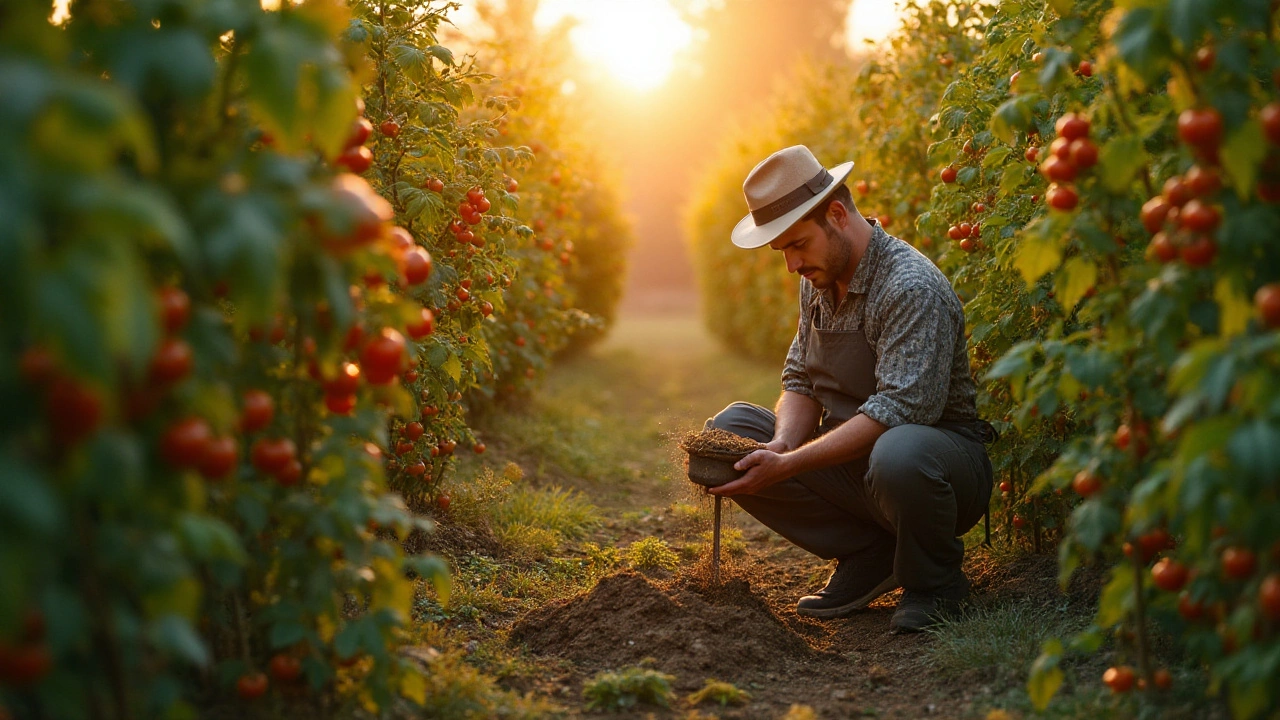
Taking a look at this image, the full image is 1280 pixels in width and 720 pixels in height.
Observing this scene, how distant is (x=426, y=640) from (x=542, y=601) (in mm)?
922

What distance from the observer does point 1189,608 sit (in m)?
2.29

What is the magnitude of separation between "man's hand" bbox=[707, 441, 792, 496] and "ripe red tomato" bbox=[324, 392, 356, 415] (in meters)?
1.68

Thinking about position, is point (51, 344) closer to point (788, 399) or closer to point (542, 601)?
point (542, 601)

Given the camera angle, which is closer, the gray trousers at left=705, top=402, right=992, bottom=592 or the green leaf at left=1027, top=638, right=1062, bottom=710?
the green leaf at left=1027, top=638, right=1062, bottom=710

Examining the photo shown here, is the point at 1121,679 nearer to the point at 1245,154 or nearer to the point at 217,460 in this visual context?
the point at 1245,154

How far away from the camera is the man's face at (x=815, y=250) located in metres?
3.94

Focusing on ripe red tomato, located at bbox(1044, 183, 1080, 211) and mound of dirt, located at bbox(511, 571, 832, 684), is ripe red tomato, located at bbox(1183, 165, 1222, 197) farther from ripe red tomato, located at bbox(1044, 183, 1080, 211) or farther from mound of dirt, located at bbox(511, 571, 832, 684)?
mound of dirt, located at bbox(511, 571, 832, 684)

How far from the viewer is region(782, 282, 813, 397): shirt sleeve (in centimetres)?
433

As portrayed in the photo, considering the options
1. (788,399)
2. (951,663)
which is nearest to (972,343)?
(788,399)

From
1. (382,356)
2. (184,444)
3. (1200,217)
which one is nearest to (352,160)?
(382,356)

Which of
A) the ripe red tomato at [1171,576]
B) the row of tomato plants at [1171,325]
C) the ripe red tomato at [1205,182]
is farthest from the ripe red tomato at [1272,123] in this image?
the ripe red tomato at [1171,576]

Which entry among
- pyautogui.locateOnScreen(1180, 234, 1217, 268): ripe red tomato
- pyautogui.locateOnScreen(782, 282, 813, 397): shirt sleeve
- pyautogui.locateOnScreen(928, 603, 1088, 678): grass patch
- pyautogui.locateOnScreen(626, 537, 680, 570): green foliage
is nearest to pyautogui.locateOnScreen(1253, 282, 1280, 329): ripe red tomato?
pyautogui.locateOnScreen(1180, 234, 1217, 268): ripe red tomato

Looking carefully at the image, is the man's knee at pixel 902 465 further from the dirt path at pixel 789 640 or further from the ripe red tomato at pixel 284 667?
the ripe red tomato at pixel 284 667

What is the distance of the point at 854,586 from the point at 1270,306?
2.42 m
